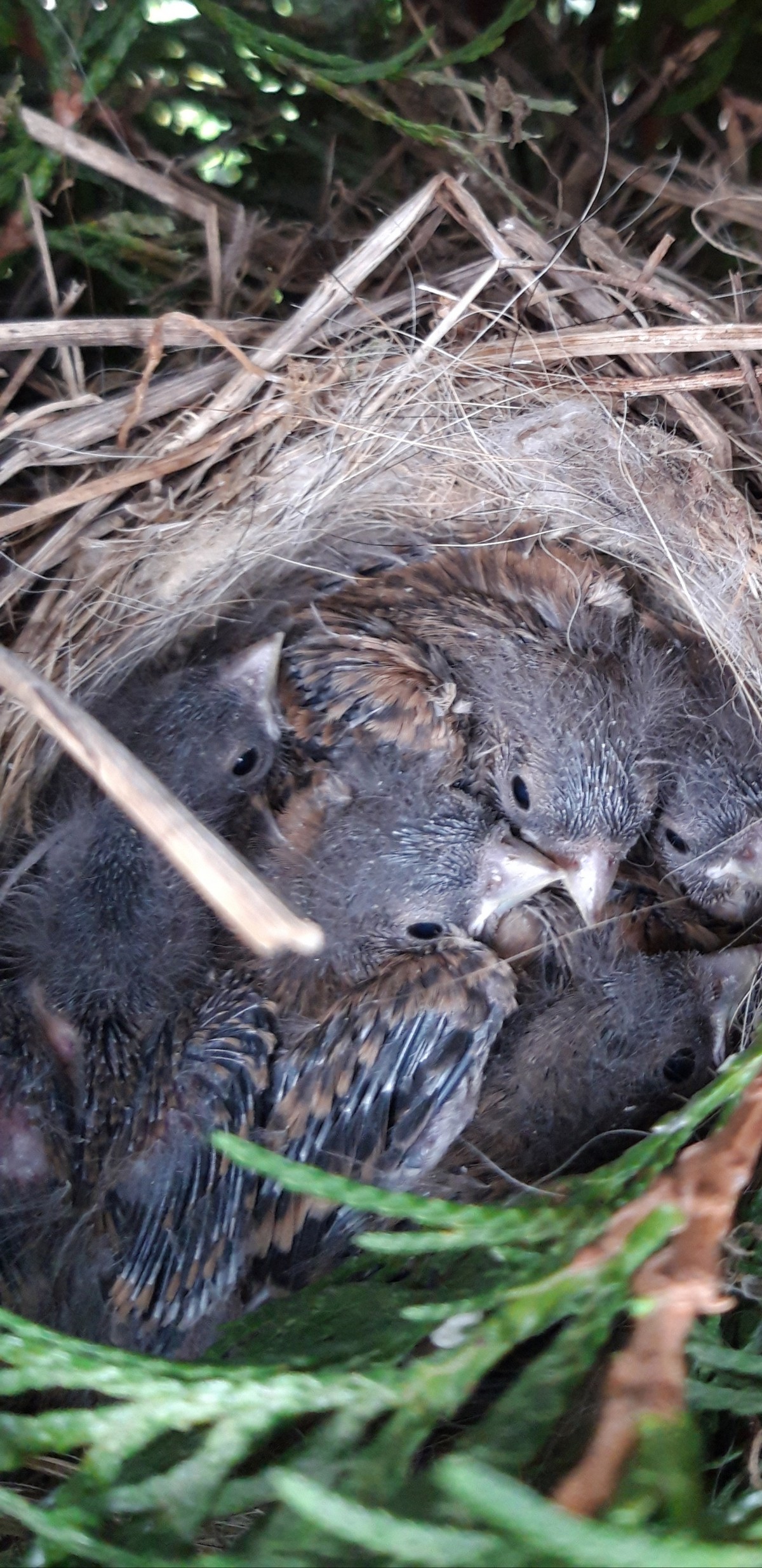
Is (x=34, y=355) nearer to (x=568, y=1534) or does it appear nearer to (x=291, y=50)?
(x=291, y=50)

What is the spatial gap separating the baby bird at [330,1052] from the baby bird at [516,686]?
7 cm

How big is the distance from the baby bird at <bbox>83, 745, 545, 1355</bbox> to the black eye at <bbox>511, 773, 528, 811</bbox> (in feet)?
0.22

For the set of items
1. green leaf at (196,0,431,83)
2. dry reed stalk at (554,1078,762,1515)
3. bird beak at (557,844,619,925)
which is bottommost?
bird beak at (557,844,619,925)

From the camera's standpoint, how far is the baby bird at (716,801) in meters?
1.41

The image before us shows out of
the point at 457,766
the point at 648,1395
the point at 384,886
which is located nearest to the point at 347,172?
the point at 457,766

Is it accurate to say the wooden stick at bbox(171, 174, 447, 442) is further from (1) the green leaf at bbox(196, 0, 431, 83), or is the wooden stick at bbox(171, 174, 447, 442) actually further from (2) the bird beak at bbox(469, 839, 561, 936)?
(2) the bird beak at bbox(469, 839, 561, 936)

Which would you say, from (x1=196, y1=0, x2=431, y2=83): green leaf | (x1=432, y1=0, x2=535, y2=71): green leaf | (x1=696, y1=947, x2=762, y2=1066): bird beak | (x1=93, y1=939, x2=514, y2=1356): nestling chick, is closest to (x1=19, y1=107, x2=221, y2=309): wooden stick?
(x1=196, y1=0, x2=431, y2=83): green leaf

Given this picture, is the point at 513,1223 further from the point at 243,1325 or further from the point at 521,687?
the point at 521,687

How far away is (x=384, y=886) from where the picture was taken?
1.33m

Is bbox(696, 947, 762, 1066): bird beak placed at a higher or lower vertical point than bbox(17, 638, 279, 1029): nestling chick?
lower

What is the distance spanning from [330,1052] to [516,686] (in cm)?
54

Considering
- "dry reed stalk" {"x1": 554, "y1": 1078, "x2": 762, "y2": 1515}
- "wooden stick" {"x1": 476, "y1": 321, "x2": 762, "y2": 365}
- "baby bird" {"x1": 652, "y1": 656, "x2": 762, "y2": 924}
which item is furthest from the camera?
"baby bird" {"x1": 652, "y1": 656, "x2": 762, "y2": 924}

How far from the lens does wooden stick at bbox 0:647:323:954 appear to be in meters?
0.67

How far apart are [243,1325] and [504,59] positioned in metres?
1.67
